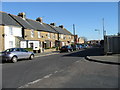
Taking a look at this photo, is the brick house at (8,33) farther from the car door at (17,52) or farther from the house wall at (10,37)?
the car door at (17,52)

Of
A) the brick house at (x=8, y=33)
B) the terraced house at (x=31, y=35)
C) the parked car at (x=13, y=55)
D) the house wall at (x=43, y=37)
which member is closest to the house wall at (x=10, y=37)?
Answer: the brick house at (x=8, y=33)

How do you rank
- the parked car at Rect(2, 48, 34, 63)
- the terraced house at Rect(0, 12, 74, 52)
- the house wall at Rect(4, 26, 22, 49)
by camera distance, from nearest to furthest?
the parked car at Rect(2, 48, 34, 63) < the house wall at Rect(4, 26, 22, 49) < the terraced house at Rect(0, 12, 74, 52)

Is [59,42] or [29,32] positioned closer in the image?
[29,32]

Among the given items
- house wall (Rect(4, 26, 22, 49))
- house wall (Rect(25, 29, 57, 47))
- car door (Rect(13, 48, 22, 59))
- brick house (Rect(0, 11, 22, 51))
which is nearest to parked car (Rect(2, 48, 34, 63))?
car door (Rect(13, 48, 22, 59))

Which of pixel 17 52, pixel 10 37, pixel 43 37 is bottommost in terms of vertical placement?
pixel 17 52

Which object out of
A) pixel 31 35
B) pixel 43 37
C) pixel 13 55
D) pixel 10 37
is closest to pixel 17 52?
pixel 13 55

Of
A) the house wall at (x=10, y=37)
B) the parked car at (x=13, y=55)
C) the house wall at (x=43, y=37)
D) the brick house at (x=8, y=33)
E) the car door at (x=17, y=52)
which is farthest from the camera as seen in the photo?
the house wall at (x=43, y=37)

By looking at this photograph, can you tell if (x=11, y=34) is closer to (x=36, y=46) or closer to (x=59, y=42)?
(x=36, y=46)

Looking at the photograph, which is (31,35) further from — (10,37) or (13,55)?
(13,55)

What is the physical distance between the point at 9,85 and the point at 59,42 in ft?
148

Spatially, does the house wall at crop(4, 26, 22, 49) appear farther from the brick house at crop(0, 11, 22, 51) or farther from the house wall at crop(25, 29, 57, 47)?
the house wall at crop(25, 29, 57, 47)

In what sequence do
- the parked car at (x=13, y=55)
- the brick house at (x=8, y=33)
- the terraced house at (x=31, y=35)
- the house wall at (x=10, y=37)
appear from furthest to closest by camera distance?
the terraced house at (x=31, y=35) < the house wall at (x=10, y=37) < the brick house at (x=8, y=33) < the parked car at (x=13, y=55)

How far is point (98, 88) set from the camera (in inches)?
240

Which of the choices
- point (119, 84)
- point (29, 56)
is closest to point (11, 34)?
point (29, 56)
